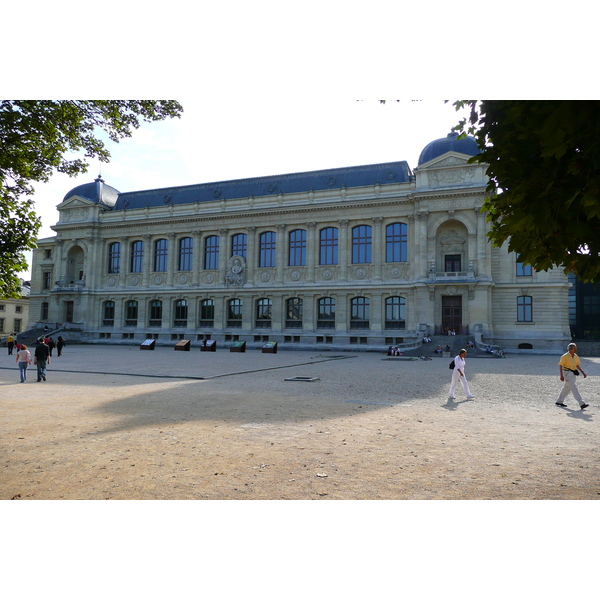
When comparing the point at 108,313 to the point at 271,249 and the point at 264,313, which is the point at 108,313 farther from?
the point at 271,249

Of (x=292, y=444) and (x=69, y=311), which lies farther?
(x=69, y=311)

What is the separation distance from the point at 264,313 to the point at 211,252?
1020 cm

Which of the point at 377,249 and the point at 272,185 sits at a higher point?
the point at 272,185

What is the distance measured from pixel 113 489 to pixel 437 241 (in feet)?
139

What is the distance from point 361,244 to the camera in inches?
1860

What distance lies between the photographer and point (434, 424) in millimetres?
9516

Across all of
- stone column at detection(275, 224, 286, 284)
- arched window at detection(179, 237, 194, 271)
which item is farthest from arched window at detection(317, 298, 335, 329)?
arched window at detection(179, 237, 194, 271)

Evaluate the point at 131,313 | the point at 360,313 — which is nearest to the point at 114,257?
the point at 131,313

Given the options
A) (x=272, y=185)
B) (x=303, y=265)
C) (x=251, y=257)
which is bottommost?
(x=303, y=265)

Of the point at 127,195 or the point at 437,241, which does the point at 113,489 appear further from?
the point at 127,195

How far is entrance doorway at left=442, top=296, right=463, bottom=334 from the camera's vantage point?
4216cm

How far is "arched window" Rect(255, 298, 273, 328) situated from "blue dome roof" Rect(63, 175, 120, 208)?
86.8 ft

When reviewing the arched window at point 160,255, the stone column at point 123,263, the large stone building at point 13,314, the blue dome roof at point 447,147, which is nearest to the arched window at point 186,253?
the arched window at point 160,255

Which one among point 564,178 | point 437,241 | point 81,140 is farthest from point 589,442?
point 437,241
